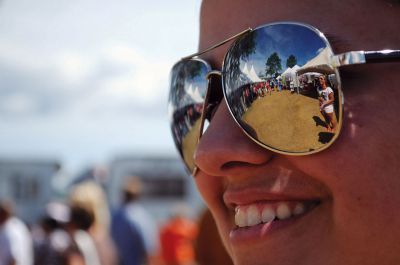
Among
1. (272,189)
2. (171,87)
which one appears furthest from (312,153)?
(171,87)

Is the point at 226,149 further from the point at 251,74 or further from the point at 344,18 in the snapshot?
the point at 344,18

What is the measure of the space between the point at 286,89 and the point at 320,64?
0.09 m

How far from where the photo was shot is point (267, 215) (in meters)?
1.26

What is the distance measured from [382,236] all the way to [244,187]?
1.03 feet

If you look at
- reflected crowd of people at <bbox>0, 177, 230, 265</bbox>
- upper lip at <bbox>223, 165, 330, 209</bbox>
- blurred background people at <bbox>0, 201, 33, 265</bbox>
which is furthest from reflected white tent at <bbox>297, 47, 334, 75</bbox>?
blurred background people at <bbox>0, 201, 33, 265</bbox>

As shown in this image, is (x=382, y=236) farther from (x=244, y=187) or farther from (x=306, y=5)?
(x=306, y=5)

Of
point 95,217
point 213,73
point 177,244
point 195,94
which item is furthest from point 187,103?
point 177,244

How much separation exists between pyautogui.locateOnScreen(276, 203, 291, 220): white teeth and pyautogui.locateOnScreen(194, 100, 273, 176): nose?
106mm

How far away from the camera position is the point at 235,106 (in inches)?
49.2

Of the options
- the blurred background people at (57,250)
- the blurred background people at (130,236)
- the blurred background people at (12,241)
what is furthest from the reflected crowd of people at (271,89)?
the blurred background people at (130,236)

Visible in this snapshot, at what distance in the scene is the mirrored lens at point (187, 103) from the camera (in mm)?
1516

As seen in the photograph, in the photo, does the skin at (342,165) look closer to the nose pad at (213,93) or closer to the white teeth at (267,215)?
the white teeth at (267,215)

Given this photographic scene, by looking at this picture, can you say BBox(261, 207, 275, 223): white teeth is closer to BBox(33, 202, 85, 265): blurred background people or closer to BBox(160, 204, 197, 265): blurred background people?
BBox(33, 202, 85, 265): blurred background people

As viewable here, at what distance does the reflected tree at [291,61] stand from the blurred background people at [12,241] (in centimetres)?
521
